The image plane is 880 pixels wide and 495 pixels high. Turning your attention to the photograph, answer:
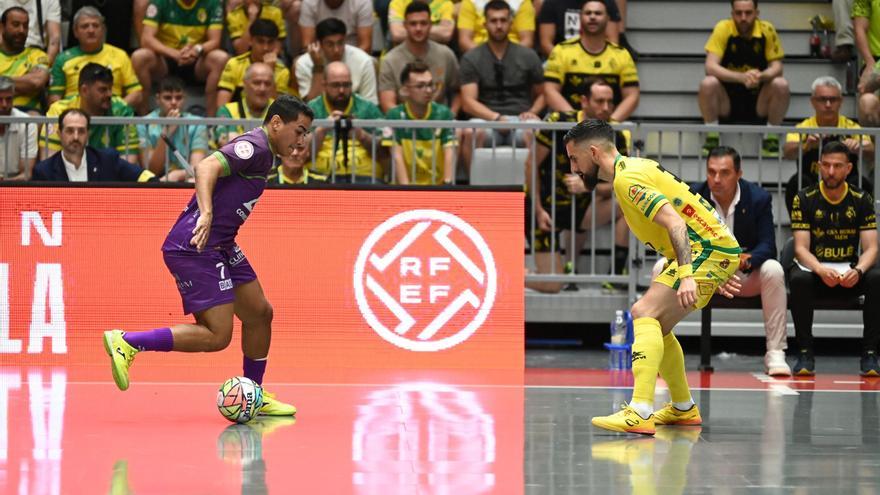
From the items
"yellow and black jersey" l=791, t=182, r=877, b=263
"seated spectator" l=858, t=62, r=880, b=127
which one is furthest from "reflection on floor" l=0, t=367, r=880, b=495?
"seated spectator" l=858, t=62, r=880, b=127

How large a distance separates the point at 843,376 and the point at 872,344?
0.39m

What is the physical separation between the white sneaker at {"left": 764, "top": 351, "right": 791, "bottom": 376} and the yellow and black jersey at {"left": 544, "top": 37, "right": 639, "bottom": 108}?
3.84 meters

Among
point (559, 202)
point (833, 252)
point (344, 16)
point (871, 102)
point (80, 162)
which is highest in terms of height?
point (344, 16)

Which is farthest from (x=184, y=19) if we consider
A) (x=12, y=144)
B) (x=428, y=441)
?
(x=428, y=441)

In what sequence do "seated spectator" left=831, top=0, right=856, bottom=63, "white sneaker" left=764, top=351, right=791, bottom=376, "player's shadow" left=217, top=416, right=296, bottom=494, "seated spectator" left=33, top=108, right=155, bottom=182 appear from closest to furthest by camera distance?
1. "player's shadow" left=217, top=416, right=296, bottom=494
2. "white sneaker" left=764, top=351, right=791, bottom=376
3. "seated spectator" left=33, top=108, right=155, bottom=182
4. "seated spectator" left=831, top=0, right=856, bottom=63

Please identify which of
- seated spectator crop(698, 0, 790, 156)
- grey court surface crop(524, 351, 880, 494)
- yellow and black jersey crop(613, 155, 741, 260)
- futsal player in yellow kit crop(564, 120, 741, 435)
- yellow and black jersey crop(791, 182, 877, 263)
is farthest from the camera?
seated spectator crop(698, 0, 790, 156)

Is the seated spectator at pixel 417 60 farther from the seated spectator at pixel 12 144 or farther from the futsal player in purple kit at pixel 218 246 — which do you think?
the futsal player in purple kit at pixel 218 246

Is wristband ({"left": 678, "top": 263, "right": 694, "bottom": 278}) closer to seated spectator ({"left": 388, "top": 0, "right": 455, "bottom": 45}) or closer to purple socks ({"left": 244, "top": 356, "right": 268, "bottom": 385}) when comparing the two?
purple socks ({"left": 244, "top": 356, "right": 268, "bottom": 385})

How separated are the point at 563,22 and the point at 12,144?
618 centimetres

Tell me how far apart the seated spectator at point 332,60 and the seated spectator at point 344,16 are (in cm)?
61

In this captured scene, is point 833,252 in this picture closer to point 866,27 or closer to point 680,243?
point 866,27

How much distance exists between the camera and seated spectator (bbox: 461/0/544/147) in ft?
47.4

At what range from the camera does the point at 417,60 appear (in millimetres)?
14750

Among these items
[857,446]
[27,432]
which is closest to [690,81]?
[857,446]
